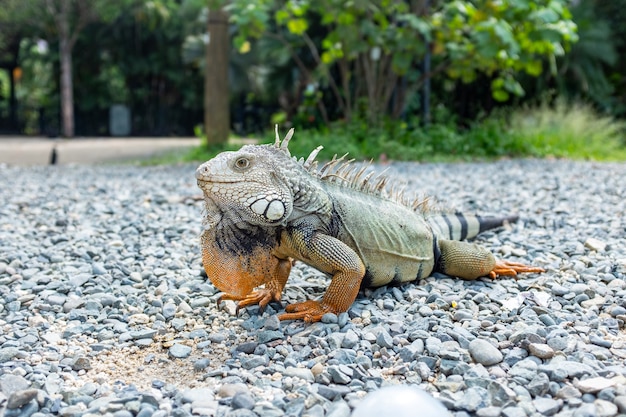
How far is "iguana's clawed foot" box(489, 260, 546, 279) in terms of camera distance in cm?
400

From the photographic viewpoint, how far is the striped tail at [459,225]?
4148mm

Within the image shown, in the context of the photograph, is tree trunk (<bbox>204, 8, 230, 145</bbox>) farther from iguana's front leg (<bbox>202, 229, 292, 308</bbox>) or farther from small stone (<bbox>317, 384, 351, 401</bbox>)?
small stone (<bbox>317, 384, 351, 401</bbox>)

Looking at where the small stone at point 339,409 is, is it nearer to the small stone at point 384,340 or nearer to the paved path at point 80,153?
the small stone at point 384,340

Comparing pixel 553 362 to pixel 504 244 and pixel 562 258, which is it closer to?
pixel 562 258

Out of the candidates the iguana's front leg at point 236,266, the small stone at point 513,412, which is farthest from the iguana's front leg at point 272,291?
the small stone at point 513,412

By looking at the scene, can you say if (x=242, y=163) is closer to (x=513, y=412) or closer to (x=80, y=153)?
(x=513, y=412)

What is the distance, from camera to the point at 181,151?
13328 millimetres

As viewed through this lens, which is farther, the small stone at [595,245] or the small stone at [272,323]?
the small stone at [595,245]

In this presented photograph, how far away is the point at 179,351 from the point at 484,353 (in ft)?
4.87

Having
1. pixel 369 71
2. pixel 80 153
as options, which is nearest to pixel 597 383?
pixel 369 71

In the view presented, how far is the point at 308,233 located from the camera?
3.26 metres

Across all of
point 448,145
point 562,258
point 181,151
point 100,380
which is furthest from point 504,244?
point 181,151

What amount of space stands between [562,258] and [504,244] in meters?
0.51

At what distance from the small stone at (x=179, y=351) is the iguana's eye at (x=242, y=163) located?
959mm
